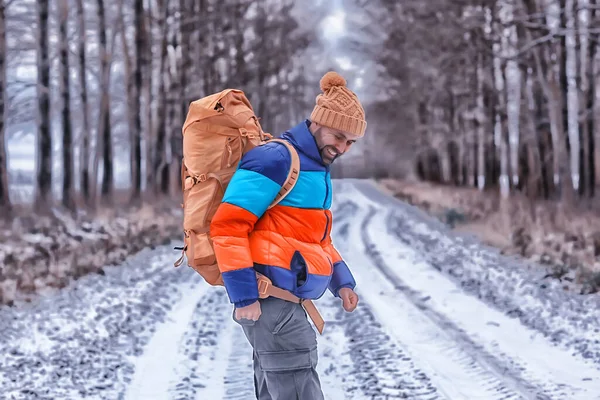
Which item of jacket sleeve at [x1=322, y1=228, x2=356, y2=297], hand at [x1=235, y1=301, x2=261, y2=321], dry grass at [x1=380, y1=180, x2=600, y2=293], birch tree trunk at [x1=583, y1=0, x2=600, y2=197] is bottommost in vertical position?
dry grass at [x1=380, y1=180, x2=600, y2=293]

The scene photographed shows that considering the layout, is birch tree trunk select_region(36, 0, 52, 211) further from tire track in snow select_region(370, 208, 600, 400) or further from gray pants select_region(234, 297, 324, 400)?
gray pants select_region(234, 297, 324, 400)

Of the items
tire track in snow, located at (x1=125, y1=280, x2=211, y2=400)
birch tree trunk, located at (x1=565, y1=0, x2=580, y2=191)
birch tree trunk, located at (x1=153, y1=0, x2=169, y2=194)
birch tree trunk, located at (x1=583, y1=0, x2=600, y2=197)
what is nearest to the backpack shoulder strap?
tire track in snow, located at (x1=125, y1=280, x2=211, y2=400)

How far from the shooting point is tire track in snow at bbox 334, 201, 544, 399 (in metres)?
5.17

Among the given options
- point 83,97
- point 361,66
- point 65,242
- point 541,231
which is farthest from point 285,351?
point 361,66

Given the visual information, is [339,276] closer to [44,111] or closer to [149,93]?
[44,111]

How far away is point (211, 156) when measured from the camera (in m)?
2.92

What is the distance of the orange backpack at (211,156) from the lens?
2.89 metres

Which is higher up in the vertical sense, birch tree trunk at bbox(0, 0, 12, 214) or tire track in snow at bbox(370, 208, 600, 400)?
birch tree trunk at bbox(0, 0, 12, 214)

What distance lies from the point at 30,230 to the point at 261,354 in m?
10.8

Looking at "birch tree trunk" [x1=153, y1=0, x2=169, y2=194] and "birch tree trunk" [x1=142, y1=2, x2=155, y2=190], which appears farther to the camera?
"birch tree trunk" [x1=142, y1=2, x2=155, y2=190]

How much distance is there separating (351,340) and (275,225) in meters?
4.03

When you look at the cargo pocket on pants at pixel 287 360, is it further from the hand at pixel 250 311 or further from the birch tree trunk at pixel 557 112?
the birch tree trunk at pixel 557 112

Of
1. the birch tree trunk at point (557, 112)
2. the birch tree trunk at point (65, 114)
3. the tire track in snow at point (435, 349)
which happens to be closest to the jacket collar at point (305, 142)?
the tire track in snow at point (435, 349)

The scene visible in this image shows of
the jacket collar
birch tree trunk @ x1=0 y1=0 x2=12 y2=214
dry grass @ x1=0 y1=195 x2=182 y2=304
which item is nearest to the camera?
the jacket collar
